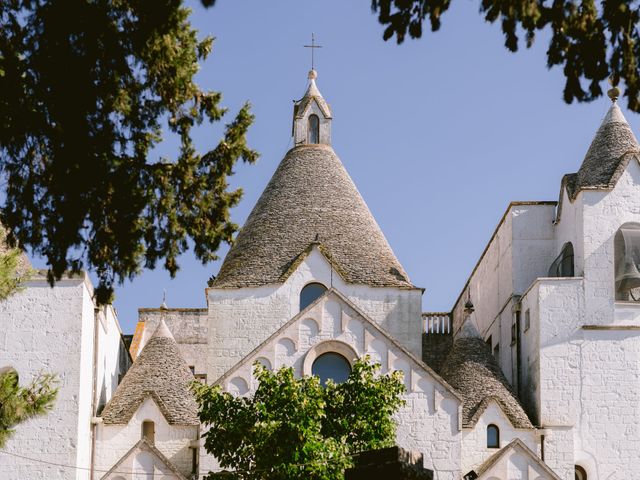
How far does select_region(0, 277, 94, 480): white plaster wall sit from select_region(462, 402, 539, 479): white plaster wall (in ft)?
34.1

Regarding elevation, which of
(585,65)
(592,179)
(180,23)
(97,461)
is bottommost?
(97,461)

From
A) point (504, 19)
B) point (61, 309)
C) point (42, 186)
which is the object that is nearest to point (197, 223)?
point (42, 186)

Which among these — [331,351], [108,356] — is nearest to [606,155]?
[331,351]

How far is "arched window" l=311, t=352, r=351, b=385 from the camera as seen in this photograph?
4112 cm

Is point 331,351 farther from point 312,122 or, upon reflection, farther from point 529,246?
point 312,122

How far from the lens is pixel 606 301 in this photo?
4222 cm

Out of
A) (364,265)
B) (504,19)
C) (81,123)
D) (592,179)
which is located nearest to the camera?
(504,19)

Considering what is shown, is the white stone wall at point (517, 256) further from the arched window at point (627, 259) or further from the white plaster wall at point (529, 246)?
the arched window at point (627, 259)

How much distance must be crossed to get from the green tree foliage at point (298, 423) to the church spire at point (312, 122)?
18.3 meters

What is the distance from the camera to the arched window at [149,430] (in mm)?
41344

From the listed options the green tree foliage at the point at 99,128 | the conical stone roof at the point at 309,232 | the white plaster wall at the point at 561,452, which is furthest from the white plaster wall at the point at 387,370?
the green tree foliage at the point at 99,128

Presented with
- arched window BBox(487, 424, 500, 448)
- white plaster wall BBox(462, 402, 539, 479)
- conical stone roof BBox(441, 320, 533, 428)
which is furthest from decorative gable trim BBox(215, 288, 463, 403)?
arched window BBox(487, 424, 500, 448)

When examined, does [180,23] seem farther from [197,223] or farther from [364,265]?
[364,265]

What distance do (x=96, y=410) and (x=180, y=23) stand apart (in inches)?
957
